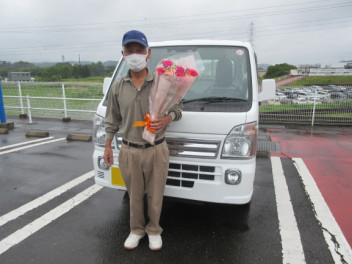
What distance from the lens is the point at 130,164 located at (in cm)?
240

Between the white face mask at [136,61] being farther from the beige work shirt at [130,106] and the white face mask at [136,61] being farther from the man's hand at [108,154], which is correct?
the man's hand at [108,154]

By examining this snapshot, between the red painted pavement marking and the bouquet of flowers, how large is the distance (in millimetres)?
2379

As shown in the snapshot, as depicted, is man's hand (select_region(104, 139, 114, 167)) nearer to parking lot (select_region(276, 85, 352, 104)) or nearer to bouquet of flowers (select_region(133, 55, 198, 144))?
bouquet of flowers (select_region(133, 55, 198, 144))

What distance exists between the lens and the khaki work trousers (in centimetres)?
237

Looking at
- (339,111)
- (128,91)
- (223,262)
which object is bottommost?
(223,262)

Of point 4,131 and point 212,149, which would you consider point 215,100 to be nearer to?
point 212,149

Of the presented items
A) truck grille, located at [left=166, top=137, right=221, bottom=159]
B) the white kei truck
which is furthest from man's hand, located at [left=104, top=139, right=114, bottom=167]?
truck grille, located at [left=166, top=137, right=221, bottom=159]

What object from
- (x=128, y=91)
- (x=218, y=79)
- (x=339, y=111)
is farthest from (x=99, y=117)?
(x=339, y=111)

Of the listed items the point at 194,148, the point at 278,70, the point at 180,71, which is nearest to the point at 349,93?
the point at 194,148

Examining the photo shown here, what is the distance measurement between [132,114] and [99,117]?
30.6 inches

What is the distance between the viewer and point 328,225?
299cm

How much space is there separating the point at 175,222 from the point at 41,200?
6.34ft

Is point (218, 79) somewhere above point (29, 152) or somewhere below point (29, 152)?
above

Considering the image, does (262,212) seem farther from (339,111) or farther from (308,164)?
(339,111)
